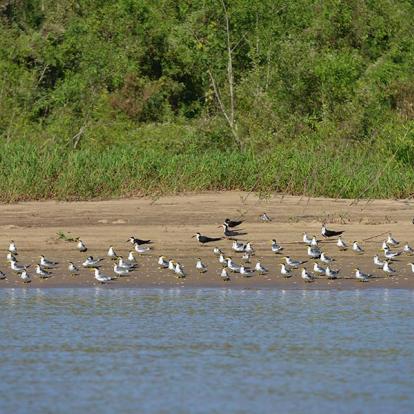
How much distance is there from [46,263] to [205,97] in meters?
14.5

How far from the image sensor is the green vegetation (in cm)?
2147

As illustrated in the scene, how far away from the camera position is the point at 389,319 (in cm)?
Answer: 1434

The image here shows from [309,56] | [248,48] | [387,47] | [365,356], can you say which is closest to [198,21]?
[248,48]

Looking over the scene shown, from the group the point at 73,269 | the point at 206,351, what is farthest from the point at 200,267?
the point at 206,351

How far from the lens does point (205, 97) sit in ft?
99.7

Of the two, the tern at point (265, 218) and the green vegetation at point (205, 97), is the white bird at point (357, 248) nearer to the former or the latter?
the tern at point (265, 218)

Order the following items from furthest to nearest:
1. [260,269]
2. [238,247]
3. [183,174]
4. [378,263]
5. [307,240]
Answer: [183,174], [307,240], [238,247], [378,263], [260,269]

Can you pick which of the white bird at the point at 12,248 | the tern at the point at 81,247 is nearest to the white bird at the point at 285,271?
the tern at the point at 81,247

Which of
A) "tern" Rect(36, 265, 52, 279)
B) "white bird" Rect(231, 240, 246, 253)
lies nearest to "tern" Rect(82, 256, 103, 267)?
"tern" Rect(36, 265, 52, 279)

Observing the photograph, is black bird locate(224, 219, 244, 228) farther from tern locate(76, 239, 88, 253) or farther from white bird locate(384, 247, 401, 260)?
white bird locate(384, 247, 401, 260)

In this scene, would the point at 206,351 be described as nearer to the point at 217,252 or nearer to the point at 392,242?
the point at 217,252

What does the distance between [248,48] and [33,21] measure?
32.0 ft

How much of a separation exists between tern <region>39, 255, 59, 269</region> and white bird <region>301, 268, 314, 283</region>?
358 centimetres

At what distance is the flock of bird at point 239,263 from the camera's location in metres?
16.3
